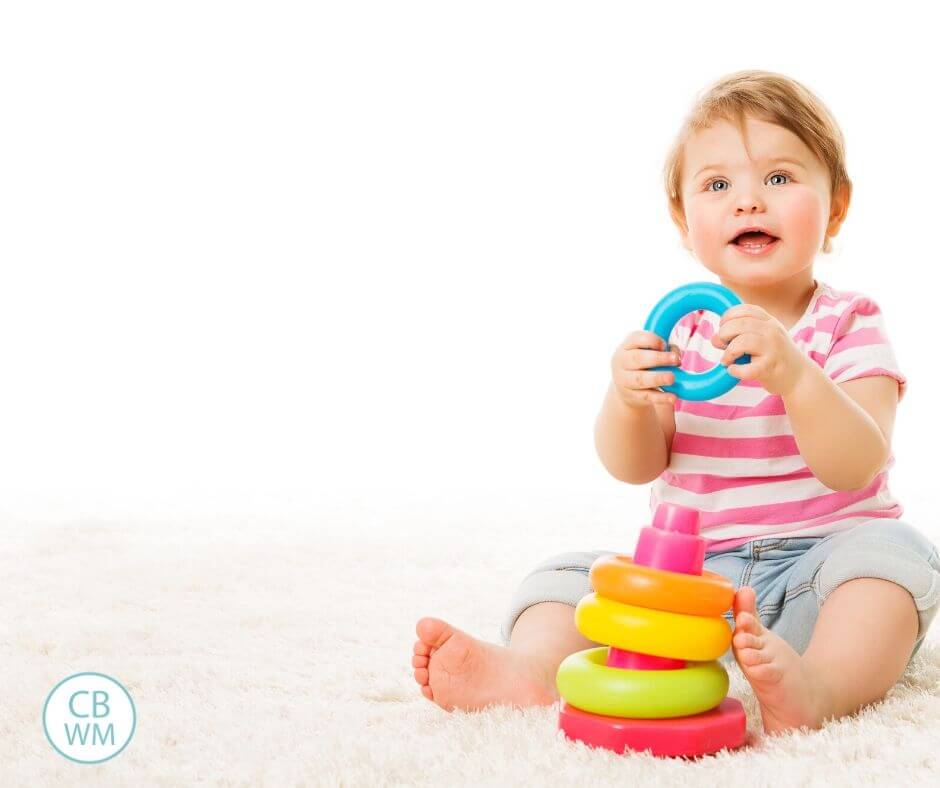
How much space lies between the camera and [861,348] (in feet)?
3.91

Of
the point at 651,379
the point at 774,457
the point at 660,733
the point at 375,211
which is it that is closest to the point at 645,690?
the point at 660,733

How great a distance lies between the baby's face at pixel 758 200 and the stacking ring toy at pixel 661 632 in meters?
0.46

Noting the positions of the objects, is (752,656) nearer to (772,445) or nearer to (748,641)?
(748,641)

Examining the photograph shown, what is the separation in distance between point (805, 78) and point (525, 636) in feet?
7.22

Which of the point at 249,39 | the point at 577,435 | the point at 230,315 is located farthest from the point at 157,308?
the point at 577,435

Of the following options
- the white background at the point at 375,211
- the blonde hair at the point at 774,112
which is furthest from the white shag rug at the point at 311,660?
the white background at the point at 375,211

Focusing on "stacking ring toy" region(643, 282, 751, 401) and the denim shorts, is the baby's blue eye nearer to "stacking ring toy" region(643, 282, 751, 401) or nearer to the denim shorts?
"stacking ring toy" region(643, 282, 751, 401)

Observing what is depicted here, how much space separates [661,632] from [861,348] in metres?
0.47

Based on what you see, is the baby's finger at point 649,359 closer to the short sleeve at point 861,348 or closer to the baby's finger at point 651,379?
the baby's finger at point 651,379

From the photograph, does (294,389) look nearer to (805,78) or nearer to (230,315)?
(230,315)

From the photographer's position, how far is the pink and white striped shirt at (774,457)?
46.8 inches

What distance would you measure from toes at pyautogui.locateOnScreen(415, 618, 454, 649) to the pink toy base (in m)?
0.14

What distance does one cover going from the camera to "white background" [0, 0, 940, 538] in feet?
9.90

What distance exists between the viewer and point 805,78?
9.49 feet
